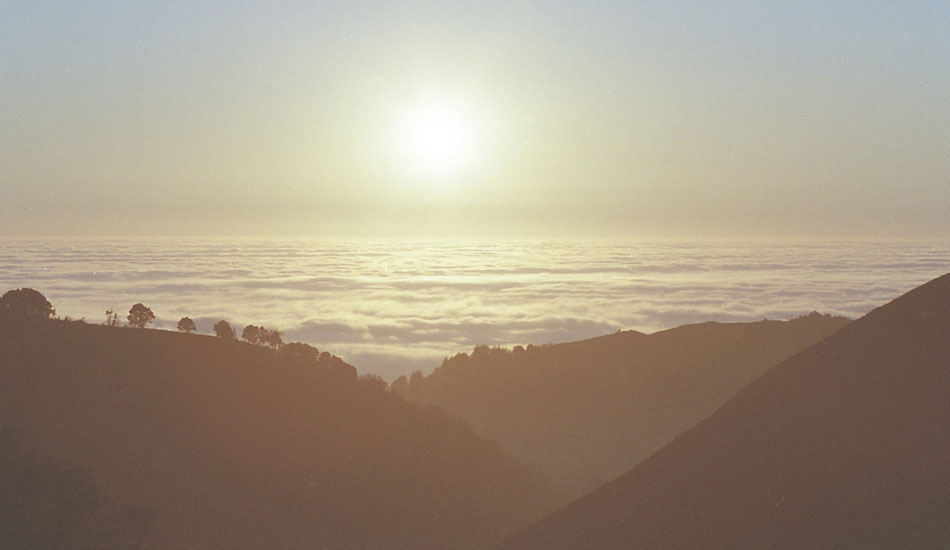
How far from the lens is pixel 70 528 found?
30234 mm

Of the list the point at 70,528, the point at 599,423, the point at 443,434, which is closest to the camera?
the point at 70,528

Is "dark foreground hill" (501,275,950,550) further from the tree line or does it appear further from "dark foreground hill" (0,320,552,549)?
the tree line

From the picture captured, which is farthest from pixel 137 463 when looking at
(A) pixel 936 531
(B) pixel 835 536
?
(A) pixel 936 531

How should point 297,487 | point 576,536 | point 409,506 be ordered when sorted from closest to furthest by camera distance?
point 576,536 < point 297,487 < point 409,506

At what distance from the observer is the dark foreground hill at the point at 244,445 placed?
51.1 metres

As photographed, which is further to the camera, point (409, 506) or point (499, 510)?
point (499, 510)

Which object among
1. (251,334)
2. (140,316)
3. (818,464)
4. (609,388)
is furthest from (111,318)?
(609,388)

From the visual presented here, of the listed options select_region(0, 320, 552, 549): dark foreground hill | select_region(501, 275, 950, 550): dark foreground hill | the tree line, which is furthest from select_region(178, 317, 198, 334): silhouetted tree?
select_region(501, 275, 950, 550): dark foreground hill

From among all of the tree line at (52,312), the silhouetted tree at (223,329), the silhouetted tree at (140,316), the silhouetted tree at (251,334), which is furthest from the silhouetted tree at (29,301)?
the silhouetted tree at (251,334)

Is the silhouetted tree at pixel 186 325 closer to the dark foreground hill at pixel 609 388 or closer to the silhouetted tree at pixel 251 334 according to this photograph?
the silhouetted tree at pixel 251 334

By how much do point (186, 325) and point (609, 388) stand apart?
84.5m

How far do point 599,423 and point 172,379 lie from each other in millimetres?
84233

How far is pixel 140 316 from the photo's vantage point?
8556 cm

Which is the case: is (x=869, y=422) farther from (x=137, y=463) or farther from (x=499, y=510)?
(x=137, y=463)
